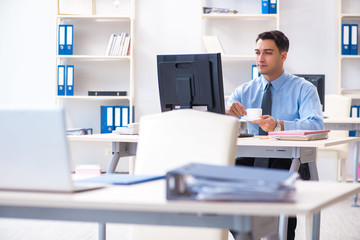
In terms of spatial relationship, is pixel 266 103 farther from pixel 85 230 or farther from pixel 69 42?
pixel 69 42

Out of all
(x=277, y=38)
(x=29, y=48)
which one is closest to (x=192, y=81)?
(x=277, y=38)

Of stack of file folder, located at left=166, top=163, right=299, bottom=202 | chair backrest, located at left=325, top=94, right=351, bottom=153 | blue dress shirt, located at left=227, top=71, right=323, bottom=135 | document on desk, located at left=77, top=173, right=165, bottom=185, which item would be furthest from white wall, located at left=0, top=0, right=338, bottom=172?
stack of file folder, located at left=166, top=163, right=299, bottom=202

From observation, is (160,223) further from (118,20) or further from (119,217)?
(118,20)

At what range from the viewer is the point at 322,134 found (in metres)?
2.57

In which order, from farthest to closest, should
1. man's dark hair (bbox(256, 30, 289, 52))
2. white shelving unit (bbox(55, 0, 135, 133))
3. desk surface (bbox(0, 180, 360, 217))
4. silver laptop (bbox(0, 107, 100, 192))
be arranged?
1. white shelving unit (bbox(55, 0, 135, 133))
2. man's dark hair (bbox(256, 30, 289, 52))
3. silver laptop (bbox(0, 107, 100, 192))
4. desk surface (bbox(0, 180, 360, 217))

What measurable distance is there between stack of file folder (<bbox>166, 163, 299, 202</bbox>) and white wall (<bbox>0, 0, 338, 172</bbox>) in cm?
475

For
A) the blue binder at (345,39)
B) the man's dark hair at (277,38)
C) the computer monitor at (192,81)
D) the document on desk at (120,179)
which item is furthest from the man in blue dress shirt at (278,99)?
the blue binder at (345,39)

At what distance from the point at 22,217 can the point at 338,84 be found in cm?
477

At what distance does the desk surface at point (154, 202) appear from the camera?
0.98 m

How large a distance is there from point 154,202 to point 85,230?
256 cm

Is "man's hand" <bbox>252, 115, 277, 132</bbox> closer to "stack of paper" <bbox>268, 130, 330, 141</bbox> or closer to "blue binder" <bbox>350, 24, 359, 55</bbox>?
"stack of paper" <bbox>268, 130, 330, 141</bbox>

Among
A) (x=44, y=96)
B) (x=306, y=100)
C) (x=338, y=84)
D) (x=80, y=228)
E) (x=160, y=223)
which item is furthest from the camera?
(x=44, y=96)

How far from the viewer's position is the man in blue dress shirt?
2742 mm

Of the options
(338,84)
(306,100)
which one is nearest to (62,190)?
(306,100)
